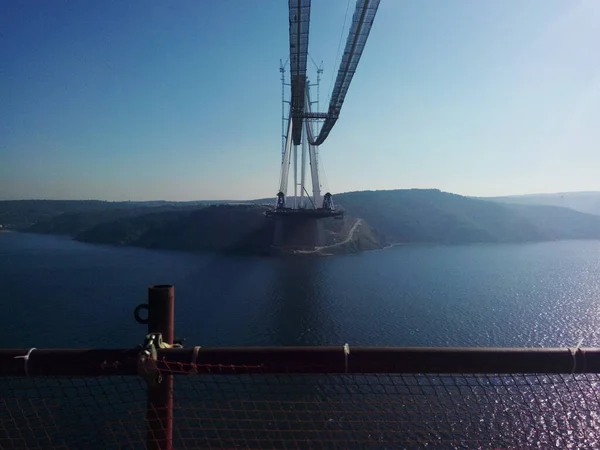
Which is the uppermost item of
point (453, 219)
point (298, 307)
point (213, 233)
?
point (453, 219)

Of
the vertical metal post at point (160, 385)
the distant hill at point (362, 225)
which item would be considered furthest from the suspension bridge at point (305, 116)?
the vertical metal post at point (160, 385)

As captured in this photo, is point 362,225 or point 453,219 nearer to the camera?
point 362,225

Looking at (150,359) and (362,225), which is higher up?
(150,359)

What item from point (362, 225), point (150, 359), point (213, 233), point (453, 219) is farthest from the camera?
point (453, 219)

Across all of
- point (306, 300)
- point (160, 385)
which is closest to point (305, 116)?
point (306, 300)

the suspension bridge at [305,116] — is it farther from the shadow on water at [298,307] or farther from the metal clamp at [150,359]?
the metal clamp at [150,359]

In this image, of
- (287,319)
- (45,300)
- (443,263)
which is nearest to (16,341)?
(45,300)

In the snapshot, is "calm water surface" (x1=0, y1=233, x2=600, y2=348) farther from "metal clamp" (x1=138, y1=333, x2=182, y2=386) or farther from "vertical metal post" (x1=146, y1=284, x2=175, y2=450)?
"metal clamp" (x1=138, y1=333, x2=182, y2=386)

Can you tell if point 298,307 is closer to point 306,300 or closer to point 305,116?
point 306,300

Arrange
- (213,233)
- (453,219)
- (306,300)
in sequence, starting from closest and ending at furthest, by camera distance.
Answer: (306,300)
(213,233)
(453,219)
